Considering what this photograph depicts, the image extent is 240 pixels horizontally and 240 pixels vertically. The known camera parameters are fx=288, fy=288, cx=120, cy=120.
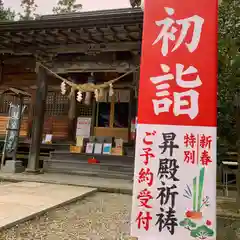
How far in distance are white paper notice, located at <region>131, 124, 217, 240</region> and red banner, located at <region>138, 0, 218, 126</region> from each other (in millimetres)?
156

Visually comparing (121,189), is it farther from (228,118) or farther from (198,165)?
(198,165)

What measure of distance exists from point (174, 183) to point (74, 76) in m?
8.70

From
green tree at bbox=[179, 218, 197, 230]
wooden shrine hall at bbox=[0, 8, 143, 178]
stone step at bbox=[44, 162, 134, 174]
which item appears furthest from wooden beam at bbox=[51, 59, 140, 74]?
green tree at bbox=[179, 218, 197, 230]

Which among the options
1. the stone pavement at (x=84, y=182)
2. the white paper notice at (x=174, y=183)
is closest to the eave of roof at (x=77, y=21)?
the stone pavement at (x=84, y=182)

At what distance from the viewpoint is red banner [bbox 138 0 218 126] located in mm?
2820

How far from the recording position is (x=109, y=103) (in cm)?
1143

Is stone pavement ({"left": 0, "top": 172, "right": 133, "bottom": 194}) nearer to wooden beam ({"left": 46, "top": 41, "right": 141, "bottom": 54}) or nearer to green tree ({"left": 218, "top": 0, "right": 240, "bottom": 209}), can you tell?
green tree ({"left": 218, "top": 0, "right": 240, "bottom": 209})

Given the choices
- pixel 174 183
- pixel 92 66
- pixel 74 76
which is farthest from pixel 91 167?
pixel 174 183

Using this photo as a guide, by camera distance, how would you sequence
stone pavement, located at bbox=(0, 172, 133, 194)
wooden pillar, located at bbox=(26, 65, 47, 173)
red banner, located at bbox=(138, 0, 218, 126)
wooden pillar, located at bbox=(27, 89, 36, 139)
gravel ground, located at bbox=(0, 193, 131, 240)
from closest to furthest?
red banner, located at bbox=(138, 0, 218, 126) → gravel ground, located at bbox=(0, 193, 131, 240) → stone pavement, located at bbox=(0, 172, 133, 194) → wooden pillar, located at bbox=(26, 65, 47, 173) → wooden pillar, located at bbox=(27, 89, 36, 139)

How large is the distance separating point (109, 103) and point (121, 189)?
4941mm

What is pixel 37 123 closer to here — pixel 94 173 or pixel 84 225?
pixel 94 173

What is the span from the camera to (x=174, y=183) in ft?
9.11

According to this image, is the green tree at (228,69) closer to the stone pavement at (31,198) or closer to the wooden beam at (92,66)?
the stone pavement at (31,198)

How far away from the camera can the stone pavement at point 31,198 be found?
14.0 ft
